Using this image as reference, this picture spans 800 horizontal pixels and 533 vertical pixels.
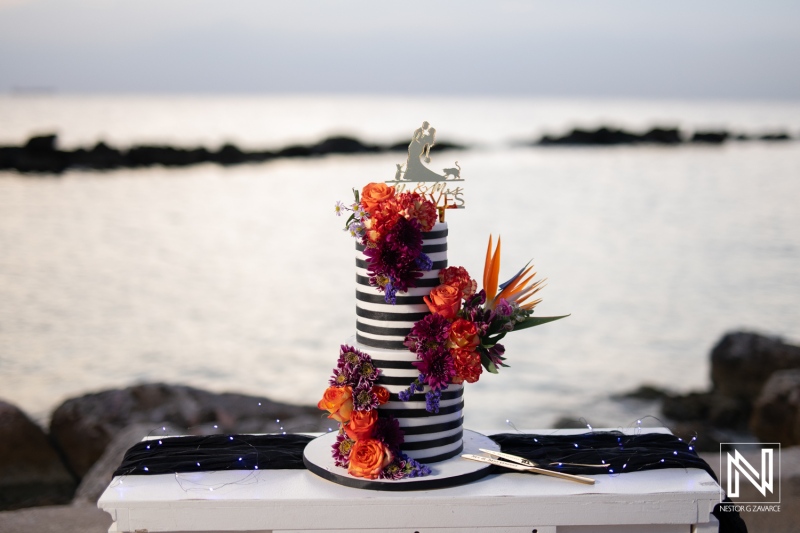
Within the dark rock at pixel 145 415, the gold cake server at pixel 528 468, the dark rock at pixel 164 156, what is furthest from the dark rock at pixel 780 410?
the dark rock at pixel 164 156

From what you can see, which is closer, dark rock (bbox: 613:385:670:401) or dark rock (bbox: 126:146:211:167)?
dark rock (bbox: 613:385:670:401)

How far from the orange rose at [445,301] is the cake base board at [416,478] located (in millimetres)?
547

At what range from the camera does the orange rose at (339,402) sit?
333cm

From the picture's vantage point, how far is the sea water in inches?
398

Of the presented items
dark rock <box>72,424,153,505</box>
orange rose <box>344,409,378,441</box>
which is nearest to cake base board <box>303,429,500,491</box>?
orange rose <box>344,409,378,441</box>

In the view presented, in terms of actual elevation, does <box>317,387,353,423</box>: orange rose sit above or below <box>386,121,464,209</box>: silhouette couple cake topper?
below

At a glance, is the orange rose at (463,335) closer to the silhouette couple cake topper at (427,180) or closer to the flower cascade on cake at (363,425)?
the flower cascade on cake at (363,425)

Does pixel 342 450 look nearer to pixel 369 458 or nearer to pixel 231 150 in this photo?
pixel 369 458

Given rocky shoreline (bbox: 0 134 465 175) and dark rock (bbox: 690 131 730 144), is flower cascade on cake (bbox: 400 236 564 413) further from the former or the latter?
dark rock (bbox: 690 131 730 144)

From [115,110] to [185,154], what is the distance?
2188cm

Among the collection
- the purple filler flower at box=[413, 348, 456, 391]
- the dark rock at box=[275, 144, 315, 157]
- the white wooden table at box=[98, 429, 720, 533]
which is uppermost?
the dark rock at box=[275, 144, 315, 157]

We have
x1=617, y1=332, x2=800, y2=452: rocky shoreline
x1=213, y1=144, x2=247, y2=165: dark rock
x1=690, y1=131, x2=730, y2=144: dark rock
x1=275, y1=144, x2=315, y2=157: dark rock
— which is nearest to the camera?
x1=617, y1=332, x2=800, y2=452: rocky shoreline

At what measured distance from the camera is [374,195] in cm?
337

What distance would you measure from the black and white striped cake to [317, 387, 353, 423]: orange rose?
13 centimetres
